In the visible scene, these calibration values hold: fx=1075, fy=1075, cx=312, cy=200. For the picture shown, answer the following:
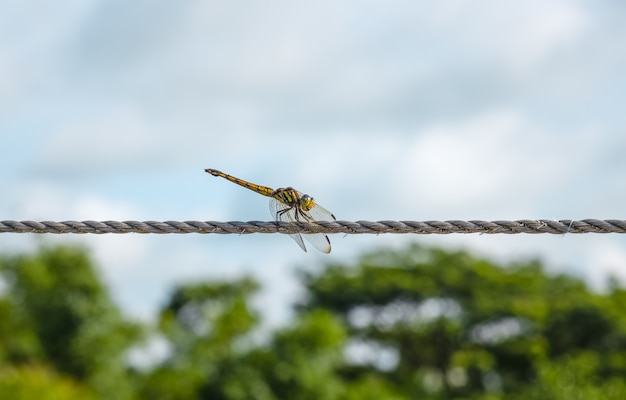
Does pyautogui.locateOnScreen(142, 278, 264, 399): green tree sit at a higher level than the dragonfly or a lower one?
lower

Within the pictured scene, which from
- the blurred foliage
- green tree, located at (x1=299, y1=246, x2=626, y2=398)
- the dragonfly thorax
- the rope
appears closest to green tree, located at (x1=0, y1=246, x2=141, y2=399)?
the blurred foliage

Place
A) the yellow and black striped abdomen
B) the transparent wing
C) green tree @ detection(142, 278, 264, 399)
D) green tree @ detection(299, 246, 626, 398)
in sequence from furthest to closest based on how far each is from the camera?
1. green tree @ detection(299, 246, 626, 398)
2. green tree @ detection(142, 278, 264, 399)
3. the yellow and black striped abdomen
4. the transparent wing

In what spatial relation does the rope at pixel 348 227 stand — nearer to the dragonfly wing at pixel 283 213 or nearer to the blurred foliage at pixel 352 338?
the dragonfly wing at pixel 283 213

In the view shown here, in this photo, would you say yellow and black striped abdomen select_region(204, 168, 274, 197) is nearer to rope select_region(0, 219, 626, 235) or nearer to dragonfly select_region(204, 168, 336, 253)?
dragonfly select_region(204, 168, 336, 253)

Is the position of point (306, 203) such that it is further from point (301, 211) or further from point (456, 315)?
point (456, 315)

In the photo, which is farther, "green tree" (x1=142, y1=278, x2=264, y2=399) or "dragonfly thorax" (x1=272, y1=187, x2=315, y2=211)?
"green tree" (x1=142, y1=278, x2=264, y2=399)
